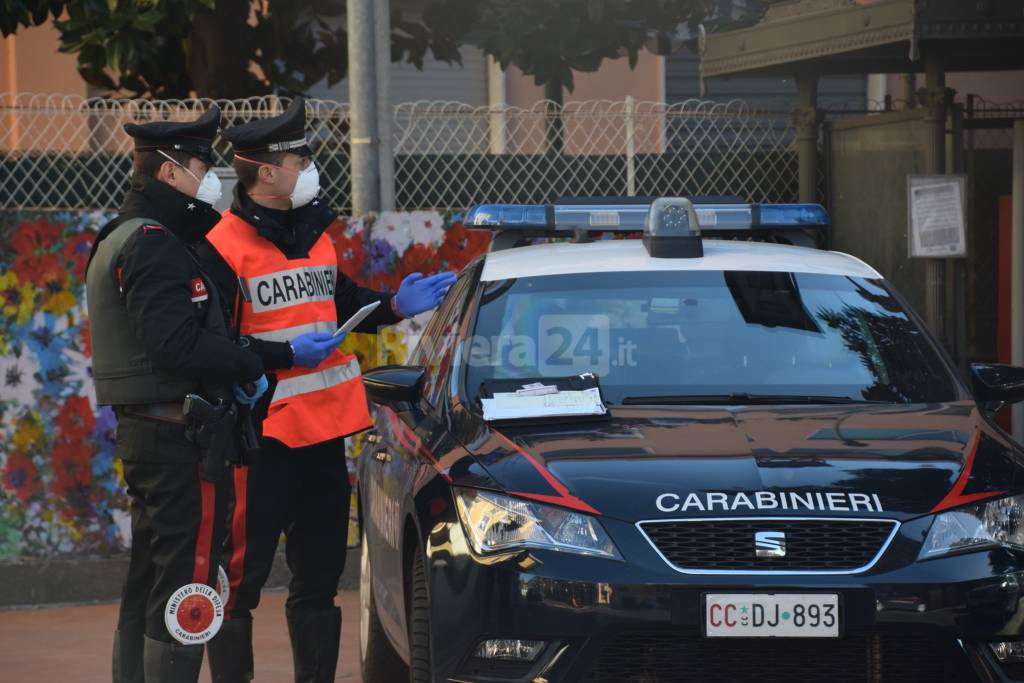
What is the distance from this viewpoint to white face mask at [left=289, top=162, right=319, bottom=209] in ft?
19.1

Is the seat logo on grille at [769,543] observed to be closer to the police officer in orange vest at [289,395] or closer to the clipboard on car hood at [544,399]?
the clipboard on car hood at [544,399]

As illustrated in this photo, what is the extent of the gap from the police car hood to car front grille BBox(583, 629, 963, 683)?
31cm

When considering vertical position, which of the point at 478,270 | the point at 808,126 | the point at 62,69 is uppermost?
the point at 62,69

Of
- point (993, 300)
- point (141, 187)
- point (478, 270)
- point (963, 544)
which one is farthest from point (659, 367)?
point (993, 300)

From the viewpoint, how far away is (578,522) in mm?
4465

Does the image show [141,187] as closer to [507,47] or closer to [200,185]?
[200,185]

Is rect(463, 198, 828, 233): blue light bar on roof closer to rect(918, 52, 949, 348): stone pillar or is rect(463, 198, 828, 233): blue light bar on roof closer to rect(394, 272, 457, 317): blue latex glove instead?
rect(394, 272, 457, 317): blue latex glove

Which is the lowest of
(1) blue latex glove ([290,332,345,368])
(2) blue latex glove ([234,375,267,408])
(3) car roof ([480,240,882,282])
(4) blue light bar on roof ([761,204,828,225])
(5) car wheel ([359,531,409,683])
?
(5) car wheel ([359,531,409,683])

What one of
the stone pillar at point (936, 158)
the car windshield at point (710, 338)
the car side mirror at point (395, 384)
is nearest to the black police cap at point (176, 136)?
the car side mirror at point (395, 384)

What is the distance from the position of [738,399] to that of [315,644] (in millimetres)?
1707

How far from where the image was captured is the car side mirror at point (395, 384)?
5555 mm

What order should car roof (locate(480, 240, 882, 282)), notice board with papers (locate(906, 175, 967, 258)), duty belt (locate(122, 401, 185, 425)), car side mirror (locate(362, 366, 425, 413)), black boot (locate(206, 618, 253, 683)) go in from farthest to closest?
notice board with papers (locate(906, 175, 967, 258))
car roof (locate(480, 240, 882, 282))
black boot (locate(206, 618, 253, 683))
car side mirror (locate(362, 366, 425, 413))
duty belt (locate(122, 401, 185, 425))

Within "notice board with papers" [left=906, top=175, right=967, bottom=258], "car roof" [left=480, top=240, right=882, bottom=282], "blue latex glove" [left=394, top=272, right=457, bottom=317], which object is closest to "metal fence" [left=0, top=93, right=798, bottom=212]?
"notice board with papers" [left=906, top=175, right=967, bottom=258]

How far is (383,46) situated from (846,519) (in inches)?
202
